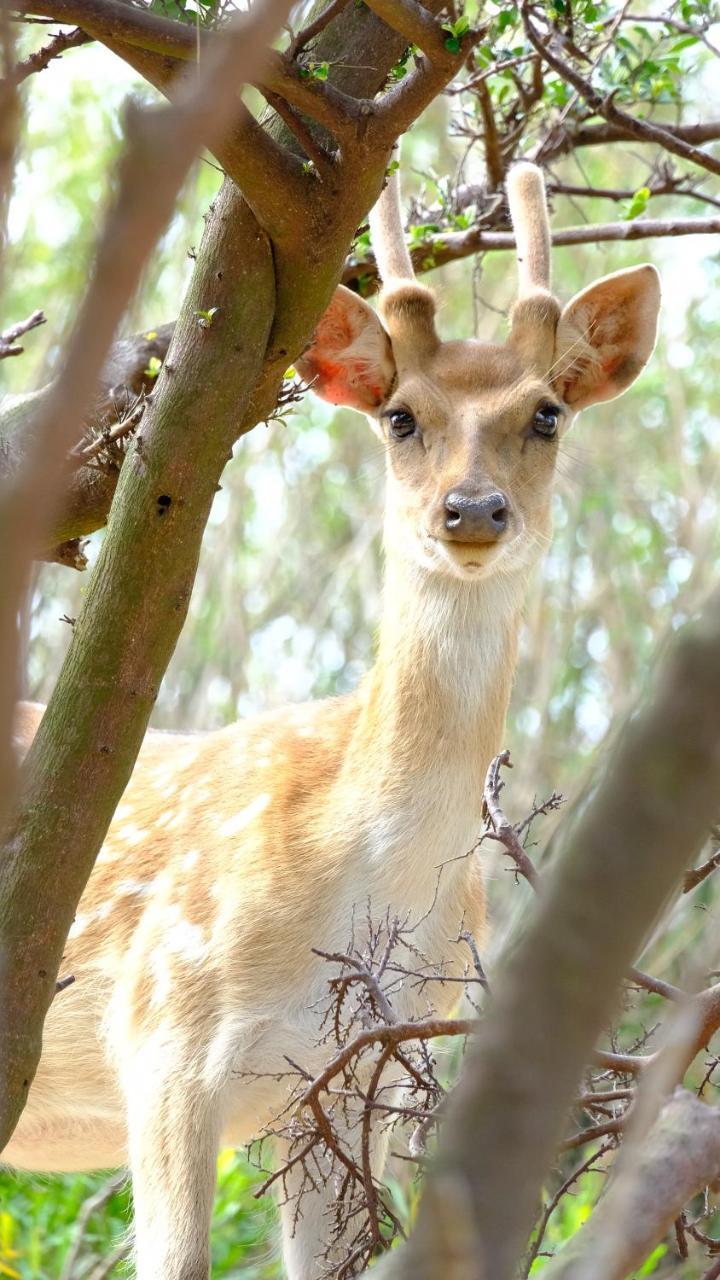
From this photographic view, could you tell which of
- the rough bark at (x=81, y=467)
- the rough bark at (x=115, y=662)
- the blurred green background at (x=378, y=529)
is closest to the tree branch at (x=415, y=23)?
the rough bark at (x=115, y=662)

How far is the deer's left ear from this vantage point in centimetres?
443

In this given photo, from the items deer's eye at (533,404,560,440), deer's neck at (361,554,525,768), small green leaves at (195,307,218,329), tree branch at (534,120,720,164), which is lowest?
small green leaves at (195,307,218,329)

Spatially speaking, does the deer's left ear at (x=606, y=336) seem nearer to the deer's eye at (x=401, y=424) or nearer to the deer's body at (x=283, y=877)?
the deer's eye at (x=401, y=424)

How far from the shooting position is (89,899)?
4.42m

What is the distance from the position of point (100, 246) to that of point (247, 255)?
1.66 meters

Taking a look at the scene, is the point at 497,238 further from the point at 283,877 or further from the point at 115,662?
the point at 115,662

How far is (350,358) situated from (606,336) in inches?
28.6

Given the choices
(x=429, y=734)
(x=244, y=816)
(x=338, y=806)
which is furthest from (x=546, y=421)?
(x=244, y=816)

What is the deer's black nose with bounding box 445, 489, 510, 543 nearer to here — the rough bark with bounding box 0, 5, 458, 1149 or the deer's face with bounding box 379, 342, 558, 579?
the deer's face with bounding box 379, 342, 558, 579

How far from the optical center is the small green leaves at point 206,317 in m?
2.59

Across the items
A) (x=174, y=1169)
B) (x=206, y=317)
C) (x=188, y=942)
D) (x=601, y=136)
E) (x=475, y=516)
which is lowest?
(x=174, y=1169)

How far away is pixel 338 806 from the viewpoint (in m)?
3.98

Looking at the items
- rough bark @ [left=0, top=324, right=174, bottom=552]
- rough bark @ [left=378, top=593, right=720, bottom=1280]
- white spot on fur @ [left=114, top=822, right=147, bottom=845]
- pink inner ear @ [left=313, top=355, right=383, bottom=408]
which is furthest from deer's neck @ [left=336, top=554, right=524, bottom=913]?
rough bark @ [left=378, top=593, right=720, bottom=1280]

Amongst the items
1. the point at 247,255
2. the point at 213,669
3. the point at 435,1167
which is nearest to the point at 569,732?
the point at 213,669
